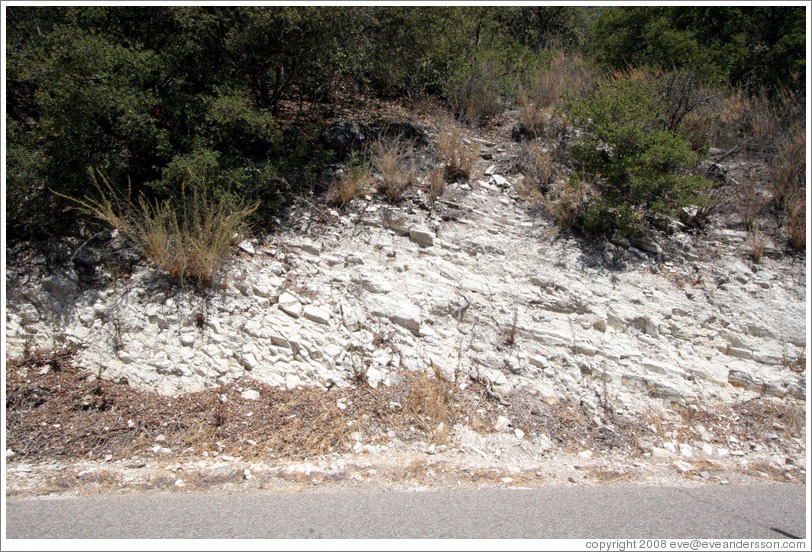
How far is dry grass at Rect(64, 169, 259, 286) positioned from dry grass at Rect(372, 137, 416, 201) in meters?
2.03

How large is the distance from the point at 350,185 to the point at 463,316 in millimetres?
2481

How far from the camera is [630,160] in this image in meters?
6.64

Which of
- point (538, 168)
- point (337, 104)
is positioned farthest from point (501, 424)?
point (337, 104)

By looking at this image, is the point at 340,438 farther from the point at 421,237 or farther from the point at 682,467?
the point at 682,467

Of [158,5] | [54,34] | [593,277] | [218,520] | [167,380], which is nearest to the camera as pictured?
[218,520]

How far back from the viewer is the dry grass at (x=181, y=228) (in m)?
5.03

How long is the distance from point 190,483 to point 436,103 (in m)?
7.66

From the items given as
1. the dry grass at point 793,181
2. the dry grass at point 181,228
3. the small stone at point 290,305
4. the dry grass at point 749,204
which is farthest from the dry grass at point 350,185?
the dry grass at point 793,181

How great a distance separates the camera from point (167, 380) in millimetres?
4406

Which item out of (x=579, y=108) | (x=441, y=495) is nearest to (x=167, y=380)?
(x=441, y=495)

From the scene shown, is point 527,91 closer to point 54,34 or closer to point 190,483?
point 54,34

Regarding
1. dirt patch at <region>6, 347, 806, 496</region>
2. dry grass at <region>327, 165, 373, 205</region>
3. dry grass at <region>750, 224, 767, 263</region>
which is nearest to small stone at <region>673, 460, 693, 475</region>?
dirt patch at <region>6, 347, 806, 496</region>

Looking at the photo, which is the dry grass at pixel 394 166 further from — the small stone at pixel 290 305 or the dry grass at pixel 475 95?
the small stone at pixel 290 305

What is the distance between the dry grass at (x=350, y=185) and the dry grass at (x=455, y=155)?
1.32 metres
